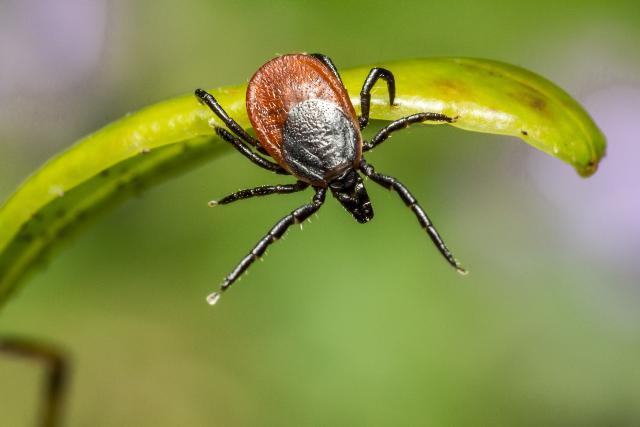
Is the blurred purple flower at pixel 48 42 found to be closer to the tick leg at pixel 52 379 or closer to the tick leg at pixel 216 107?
the tick leg at pixel 52 379

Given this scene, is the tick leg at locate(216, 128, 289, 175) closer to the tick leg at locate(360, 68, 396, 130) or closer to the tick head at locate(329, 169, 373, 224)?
the tick head at locate(329, 169, 373, 224)

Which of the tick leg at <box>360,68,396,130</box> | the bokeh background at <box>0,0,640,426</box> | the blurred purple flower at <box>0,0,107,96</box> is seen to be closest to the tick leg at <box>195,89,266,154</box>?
the tick leg at <box>360,68,396,130</box>

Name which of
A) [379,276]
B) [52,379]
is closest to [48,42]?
[379,276]

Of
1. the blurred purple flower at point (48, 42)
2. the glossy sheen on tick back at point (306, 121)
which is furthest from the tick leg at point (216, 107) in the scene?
the blurred purple flower at point (48, 42)

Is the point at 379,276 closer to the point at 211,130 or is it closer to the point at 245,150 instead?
the point at 245,150

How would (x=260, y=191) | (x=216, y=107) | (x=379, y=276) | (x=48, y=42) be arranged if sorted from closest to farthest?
(x=216, y=107), (x=260, y=191), (x=379, y=276), (x=48, y=42)
